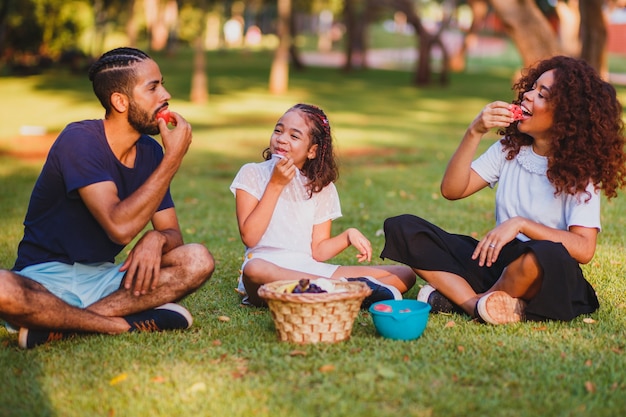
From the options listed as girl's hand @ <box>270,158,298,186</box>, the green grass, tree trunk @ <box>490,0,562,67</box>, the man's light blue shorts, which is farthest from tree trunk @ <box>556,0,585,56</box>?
the man's light blue shorts

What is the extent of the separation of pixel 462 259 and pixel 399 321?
937 mm

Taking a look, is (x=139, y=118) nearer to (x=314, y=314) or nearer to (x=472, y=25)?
(x=314, y=314)

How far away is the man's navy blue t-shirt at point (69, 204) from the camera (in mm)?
4113

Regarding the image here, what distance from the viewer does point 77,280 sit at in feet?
13.8

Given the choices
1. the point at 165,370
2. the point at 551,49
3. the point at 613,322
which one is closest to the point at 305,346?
the point at 165,370

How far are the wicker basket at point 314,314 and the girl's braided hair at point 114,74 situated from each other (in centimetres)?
131

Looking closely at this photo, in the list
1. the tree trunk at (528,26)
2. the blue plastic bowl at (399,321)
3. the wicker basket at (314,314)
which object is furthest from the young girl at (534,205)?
the tree trunk at (528,26)

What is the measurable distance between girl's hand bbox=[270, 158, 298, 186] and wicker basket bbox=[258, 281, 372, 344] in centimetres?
74

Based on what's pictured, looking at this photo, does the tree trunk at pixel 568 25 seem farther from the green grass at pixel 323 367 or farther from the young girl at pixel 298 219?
the young girl at pixel 298 219

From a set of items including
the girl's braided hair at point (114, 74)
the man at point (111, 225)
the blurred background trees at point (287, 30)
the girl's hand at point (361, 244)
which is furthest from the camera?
the blurred background trees at point (287, 30)

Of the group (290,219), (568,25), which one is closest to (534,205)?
(290,219)

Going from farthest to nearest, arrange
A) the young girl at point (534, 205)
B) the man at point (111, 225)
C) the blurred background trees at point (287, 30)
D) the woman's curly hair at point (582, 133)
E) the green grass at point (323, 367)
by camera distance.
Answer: the blurred background trees at point (287, 30), the woman's curly hair at point (582, 133), the young girl at point (534, 205), the man at point (111, 225), the green grass at point (323, 367)

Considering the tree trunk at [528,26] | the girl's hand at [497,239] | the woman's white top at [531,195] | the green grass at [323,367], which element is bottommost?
the green grass at [323,367]

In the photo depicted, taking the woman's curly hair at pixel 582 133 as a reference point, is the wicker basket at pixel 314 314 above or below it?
below
